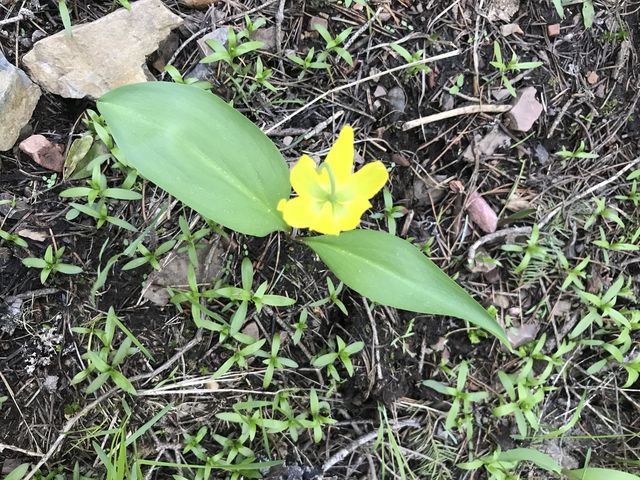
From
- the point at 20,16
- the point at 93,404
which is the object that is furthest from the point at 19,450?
the point at 20,16

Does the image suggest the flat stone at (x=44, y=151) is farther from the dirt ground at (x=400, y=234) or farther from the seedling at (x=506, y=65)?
the seedling at (x=506, y=65)

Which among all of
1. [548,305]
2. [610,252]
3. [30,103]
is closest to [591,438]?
[548,305]

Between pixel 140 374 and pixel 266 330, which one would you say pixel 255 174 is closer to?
pixel 266 330

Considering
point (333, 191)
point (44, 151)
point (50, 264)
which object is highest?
point (333, 191)

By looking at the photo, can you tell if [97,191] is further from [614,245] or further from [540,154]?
[614,245]

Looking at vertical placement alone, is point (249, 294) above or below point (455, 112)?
below

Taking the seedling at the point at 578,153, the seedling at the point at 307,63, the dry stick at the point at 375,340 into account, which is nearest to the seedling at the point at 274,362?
the dry stick at the point at 375,340
